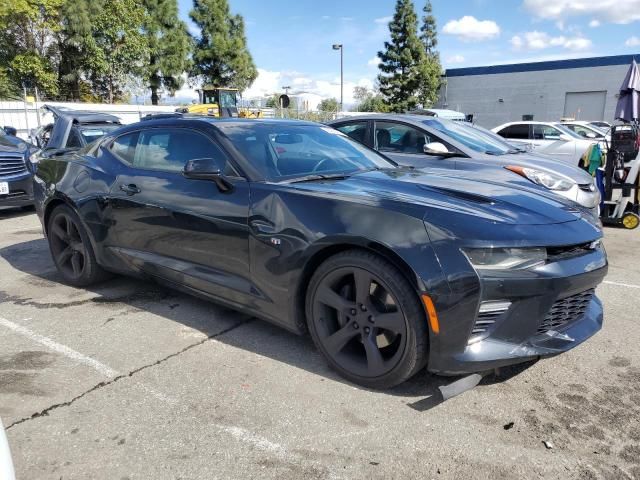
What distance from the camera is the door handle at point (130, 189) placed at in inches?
160

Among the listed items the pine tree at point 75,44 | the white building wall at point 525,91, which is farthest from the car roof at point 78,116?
the white building wall at point 525,91

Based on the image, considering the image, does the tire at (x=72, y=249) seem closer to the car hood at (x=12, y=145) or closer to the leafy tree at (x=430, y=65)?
the car hood at (x=12, y=145)

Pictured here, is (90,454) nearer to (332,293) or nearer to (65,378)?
(65,378)

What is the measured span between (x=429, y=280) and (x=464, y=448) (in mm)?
788

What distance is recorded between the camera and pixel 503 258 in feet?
8.43

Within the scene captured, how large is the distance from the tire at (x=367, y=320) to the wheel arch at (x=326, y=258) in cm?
3

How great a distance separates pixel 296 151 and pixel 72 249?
2.42 m

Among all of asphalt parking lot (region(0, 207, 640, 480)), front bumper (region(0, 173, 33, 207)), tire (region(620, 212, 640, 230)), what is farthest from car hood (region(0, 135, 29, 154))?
tire (region(620, 212, 640, 230))

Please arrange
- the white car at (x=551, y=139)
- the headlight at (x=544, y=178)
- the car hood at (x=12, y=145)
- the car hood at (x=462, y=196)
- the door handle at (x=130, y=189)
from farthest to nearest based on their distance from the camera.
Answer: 1. the white car at (x=551, y=139)
2. the car hood at (x=12, y=145)
3. the headlight at (x=544, y=178)
4. the door handle at (x=130, y=189)
5. the car hood at (x=462, y=196)

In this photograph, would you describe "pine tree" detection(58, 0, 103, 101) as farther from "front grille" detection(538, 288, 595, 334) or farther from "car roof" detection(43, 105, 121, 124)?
"front grille" detection(538, 288, 595, 334)

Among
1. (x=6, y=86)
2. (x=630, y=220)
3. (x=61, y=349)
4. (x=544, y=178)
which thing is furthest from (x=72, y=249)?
(x=6, y=86)

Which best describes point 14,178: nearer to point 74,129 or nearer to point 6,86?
point 74,129

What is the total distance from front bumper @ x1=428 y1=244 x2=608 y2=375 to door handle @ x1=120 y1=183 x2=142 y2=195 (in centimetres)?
258

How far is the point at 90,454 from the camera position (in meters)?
2.43
